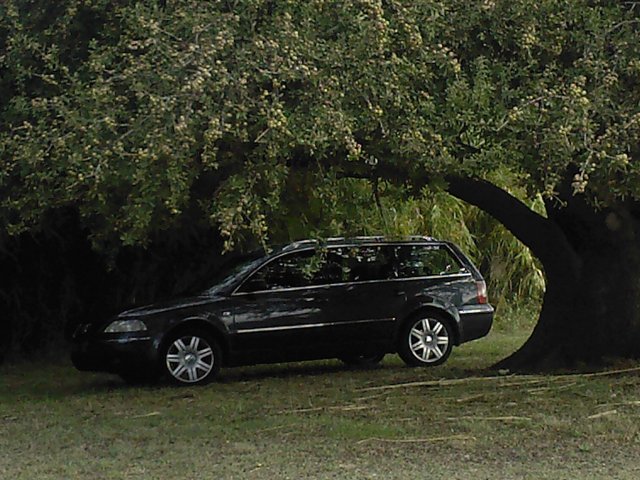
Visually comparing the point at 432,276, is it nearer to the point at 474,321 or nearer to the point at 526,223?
the point at 474,321

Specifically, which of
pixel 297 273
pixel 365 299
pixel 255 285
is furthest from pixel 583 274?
pixel 255 285

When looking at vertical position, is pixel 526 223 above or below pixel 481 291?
above

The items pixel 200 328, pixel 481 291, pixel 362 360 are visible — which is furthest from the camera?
pixel 362 360

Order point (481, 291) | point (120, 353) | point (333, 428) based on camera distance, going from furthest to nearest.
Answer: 1. point (481, 291)
2. point (120, 353)
3. point (333, 428)

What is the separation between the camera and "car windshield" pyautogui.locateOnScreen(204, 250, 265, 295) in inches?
573

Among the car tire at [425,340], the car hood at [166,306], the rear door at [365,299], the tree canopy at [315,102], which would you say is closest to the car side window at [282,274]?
the rear door at [365,299]

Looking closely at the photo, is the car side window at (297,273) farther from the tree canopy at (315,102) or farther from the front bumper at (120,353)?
the tree canopy at (315,102)

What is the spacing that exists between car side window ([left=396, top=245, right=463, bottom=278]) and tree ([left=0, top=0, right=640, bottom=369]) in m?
5.24

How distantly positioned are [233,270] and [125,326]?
1.59 meters

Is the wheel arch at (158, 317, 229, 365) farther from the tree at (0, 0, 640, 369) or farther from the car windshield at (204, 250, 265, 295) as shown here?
the tree at (0, 0, 640, 369)

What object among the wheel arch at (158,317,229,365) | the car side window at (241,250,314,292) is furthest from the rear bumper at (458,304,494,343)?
the wheel arch at (158,317,229,365)

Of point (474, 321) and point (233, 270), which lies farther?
point (474, 321)

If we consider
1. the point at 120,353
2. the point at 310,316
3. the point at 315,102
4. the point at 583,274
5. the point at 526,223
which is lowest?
the point at 120,353

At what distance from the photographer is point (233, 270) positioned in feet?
48.6
